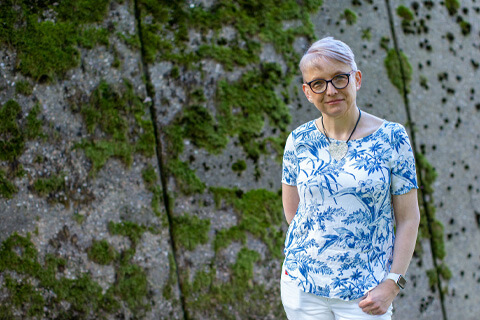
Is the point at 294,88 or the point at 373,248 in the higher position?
the point at 294,88

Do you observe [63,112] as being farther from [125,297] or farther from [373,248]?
[373,248]

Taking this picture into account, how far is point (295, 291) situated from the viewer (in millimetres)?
2029

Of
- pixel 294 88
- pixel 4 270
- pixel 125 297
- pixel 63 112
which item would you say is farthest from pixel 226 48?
pixel 4 270

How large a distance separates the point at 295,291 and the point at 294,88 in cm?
170

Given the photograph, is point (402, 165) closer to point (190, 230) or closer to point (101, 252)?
point (190, 230)

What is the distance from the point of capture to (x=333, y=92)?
1929 mm

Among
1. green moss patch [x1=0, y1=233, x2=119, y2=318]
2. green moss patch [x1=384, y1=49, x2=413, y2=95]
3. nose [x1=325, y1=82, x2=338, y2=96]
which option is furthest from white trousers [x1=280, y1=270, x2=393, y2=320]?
green moss patch [x1=384, y1=49, x2=413, y2=95]

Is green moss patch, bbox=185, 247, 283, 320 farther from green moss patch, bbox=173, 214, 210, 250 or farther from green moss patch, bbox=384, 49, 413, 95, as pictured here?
green moss patch, bbox=384, 49, 413, 95

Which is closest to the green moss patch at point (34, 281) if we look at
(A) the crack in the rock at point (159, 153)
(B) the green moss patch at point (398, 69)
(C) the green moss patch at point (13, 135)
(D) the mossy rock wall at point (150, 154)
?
(D) the mossy rock wall at point (150, 154)

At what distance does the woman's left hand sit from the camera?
1.89m

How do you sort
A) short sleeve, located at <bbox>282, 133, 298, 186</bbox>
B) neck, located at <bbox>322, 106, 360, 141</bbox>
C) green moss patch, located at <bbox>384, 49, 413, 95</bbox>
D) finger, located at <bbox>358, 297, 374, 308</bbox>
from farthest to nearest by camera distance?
green moss patch, located at <bbox>384, 49, 413, 95</bbox> → short sleeve, located at <bbox>282, 133, 298, 186</bbox> → neck, located at <bbox>322, 106, 360, 141</bbox> → finger, located at <bbox>358, 297, 374, 308</bbox>

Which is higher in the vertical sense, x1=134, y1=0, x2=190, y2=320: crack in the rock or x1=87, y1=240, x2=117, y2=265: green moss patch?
x1=134, y1=0, x2=190, y2=320: crack in the rock

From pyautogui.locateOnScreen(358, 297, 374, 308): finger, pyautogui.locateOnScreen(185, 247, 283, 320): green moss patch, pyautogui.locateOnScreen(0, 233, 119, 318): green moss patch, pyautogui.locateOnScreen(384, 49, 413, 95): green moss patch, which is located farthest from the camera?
pyautogui.locateOnScreen(384, 49, 413, 95): green moss patch

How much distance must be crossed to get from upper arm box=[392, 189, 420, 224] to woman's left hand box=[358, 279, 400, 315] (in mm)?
258
